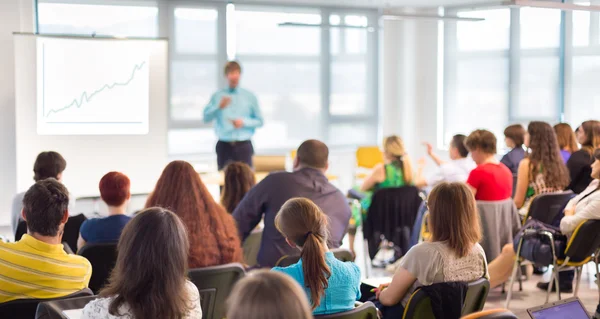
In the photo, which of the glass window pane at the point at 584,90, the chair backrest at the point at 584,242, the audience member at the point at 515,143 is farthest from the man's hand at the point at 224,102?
the glass window pane at the point at 584,90

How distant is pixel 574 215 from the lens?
213 inches

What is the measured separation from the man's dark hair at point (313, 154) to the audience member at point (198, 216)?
851 millimetres

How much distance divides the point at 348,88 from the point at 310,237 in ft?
28.7

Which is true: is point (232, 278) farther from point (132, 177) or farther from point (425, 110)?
point (425, 110)

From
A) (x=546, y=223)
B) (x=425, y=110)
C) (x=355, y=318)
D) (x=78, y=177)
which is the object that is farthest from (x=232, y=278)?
(x=425, y=110)

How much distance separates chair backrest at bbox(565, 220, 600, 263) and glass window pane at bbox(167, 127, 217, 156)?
5.80 m

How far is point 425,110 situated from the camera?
11.8 m

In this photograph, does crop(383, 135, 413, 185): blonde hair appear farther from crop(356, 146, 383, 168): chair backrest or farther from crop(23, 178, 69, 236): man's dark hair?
crop(23, 178, 69, 236): man's dark hair

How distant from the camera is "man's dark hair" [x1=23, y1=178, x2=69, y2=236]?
3211 mm

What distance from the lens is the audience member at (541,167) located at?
6.23 metres

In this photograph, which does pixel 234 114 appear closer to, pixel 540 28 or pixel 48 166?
pixel 48 166

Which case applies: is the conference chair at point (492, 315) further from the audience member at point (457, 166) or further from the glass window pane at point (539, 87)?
the glass window pane at point (539, 87)

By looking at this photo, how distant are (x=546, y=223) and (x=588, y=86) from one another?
486 centimetres

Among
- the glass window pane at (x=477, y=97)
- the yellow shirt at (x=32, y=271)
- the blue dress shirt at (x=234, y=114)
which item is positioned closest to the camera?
the yellow shirt at (x=32, y=271)
